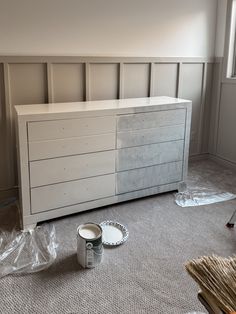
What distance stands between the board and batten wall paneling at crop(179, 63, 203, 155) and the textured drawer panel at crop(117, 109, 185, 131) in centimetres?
72

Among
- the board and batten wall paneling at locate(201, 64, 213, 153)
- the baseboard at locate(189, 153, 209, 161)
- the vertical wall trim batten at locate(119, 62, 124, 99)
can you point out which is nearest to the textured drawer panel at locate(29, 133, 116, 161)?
the vertical wall trim batten at locate(119, 62, 124, 99)

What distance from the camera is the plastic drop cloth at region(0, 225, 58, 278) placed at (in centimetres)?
178

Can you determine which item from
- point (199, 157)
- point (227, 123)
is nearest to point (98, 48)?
point (227, 123)

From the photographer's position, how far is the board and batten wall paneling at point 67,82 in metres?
2.52

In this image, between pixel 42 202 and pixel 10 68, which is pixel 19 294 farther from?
pixel 10 68

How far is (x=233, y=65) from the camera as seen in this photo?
3.30 m

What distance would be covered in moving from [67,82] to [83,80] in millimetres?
141

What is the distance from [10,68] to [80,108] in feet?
2.01

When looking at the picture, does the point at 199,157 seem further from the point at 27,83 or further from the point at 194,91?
the point at 27,83

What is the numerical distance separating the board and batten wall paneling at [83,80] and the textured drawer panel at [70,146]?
0.52 m

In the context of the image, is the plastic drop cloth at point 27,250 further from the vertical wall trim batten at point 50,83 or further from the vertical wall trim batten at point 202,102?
the vertical wall trim batten at point 202,102

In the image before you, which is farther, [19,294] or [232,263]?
[19,294]

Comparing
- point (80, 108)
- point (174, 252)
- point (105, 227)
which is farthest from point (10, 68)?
point (174, 252)

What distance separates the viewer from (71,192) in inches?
88.0
